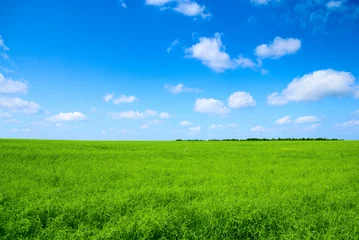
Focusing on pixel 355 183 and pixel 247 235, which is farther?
pixel 355 183

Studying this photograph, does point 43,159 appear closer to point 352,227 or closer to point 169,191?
point 169,191

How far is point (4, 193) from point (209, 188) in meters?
8.16

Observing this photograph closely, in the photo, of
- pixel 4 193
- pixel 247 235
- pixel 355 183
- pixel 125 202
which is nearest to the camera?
pixel 247 235

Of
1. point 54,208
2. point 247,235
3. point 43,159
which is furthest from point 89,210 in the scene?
point 43,159

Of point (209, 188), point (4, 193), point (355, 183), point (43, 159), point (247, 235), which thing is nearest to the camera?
point (247, 235)

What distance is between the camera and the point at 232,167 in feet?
55.6

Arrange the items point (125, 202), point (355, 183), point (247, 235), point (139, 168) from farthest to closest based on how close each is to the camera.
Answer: point (139, 168)
point (355, 183)
point (125, 202)
point (247, 235)

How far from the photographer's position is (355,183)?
12.9 meters

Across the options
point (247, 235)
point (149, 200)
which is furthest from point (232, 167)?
point (247, 235)

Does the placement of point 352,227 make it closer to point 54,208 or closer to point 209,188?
point 209,188

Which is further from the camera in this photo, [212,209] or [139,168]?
[139,168]

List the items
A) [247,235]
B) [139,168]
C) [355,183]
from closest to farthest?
[247,235], [355,183], [139,168]

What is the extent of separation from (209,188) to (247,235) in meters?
3.94

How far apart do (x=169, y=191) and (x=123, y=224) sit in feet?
10.7
